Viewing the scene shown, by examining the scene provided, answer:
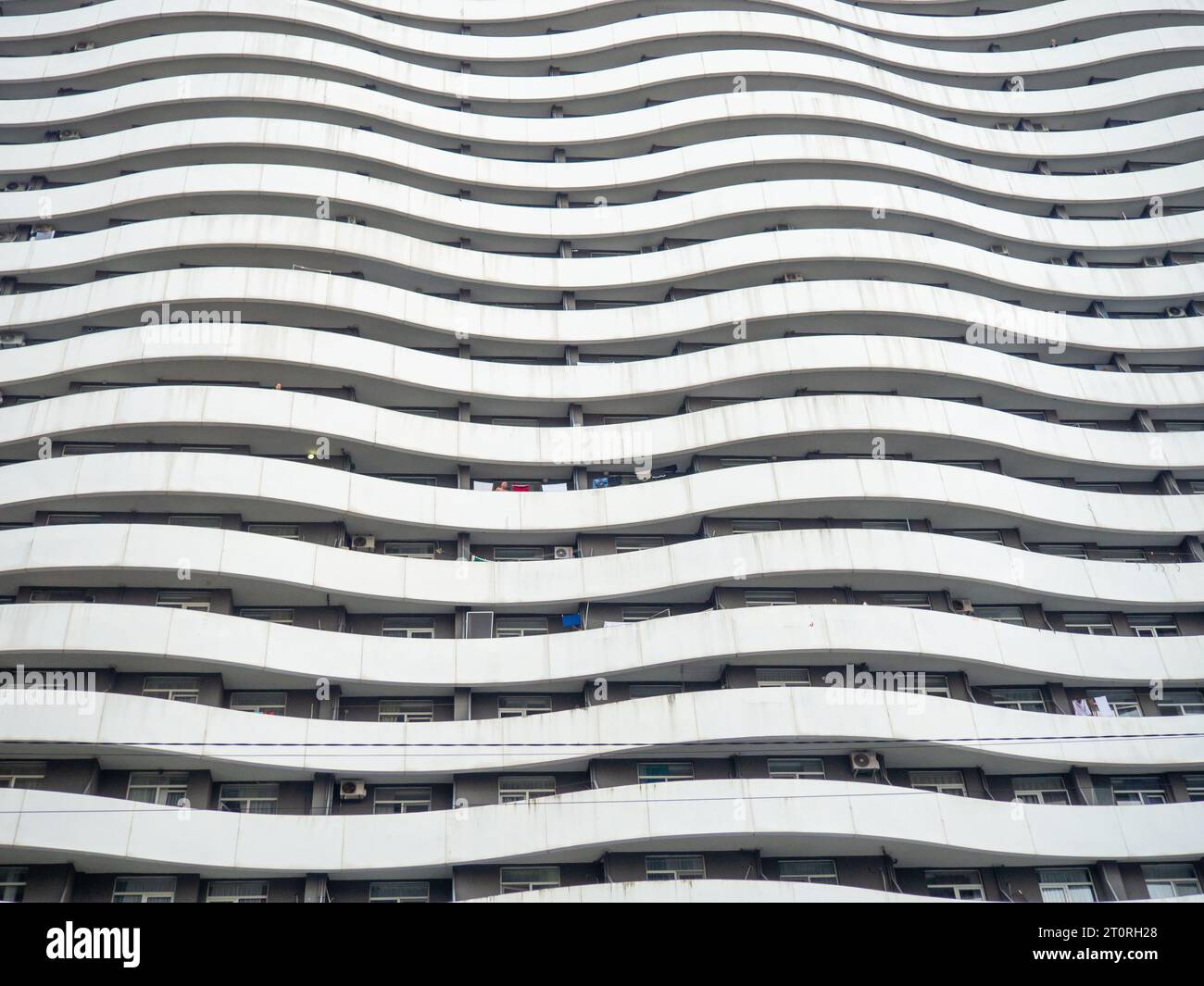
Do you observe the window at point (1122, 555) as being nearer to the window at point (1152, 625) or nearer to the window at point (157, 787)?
the window at point (1152, 625)

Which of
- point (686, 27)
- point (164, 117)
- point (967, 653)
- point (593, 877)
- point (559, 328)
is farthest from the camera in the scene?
point (686, 27)

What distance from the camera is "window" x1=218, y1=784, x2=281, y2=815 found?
22.2 m

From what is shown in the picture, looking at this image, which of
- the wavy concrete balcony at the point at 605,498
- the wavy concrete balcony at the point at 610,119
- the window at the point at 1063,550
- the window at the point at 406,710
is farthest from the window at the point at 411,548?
the window at the point at 1063,550

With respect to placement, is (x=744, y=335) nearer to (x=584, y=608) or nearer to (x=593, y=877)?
(x=584, y=608)

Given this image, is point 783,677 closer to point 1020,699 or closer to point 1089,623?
point 1020,699

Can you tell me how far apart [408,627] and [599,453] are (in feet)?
21.7

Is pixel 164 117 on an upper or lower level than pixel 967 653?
upper

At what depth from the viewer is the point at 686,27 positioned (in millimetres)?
33906

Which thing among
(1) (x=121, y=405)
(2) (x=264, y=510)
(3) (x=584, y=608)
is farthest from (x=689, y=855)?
(1) (x=121, y=405)

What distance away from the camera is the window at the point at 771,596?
25.7 meters

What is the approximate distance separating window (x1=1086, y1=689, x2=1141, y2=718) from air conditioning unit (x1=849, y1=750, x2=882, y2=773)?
6.53 meters

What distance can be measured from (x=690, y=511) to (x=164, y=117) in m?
20.7

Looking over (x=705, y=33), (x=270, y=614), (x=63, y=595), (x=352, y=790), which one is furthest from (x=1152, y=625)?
(x=63, y=595)

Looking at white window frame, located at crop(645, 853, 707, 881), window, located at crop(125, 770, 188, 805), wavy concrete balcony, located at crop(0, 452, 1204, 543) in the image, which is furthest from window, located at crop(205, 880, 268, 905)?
wavy concrete balcony, located at crop(0, 452, 1204, 543)
